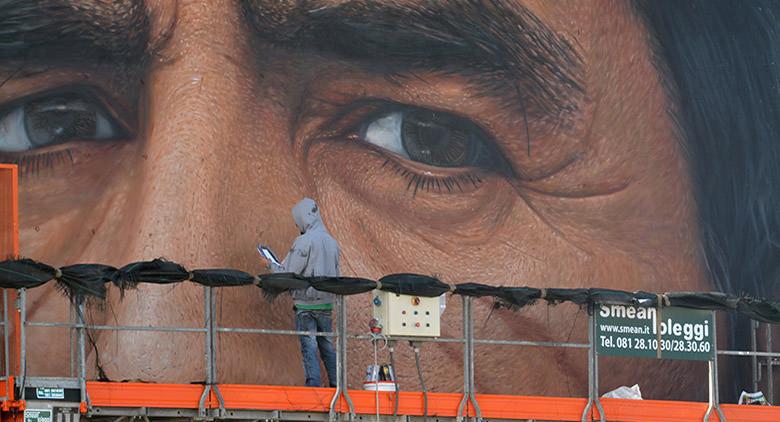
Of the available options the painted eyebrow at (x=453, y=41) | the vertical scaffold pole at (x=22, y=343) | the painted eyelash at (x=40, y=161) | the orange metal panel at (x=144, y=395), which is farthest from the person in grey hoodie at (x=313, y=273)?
the vertical scaffold pole at (x=22, y=343)

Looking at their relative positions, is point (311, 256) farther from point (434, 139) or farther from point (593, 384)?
point (593, 384)

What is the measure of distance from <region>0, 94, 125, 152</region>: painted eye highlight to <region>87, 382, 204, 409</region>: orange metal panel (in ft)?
8.61

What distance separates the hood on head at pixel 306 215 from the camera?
1411 centimetres

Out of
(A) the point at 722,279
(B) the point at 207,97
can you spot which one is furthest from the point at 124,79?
(A) the point at 722,279

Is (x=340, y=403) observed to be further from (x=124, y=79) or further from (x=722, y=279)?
(x=722, y=279)

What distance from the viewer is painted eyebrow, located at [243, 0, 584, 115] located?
1504 centimetres

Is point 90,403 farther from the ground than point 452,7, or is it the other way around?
point 452,7

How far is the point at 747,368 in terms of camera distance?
53.4ft

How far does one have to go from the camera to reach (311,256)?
13992mm

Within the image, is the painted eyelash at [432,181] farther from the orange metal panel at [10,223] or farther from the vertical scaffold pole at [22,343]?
the vertical scaffold pole at [22,343]

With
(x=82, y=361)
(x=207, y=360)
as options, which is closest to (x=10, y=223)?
(x=82, y=361)

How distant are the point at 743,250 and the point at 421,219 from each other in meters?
2.65

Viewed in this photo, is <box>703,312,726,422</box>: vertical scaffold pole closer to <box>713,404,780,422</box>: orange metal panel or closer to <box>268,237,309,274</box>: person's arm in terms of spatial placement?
<box>713,404,780,422</box>: orange metal panel

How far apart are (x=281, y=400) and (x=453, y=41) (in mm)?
3355
